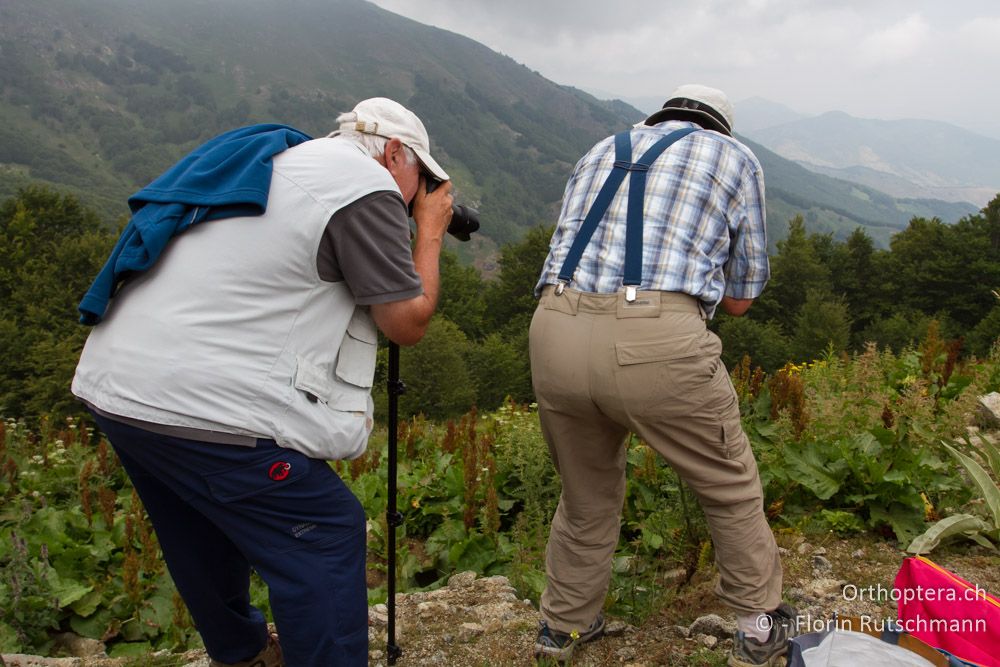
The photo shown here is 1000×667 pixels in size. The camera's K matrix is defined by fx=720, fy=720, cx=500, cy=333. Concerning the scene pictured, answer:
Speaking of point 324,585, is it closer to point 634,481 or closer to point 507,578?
point 507,578

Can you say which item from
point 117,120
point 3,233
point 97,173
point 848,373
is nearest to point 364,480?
point 848,373

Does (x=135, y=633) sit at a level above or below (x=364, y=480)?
below

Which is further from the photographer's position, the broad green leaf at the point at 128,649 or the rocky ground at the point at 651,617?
the broad green leaf at the point at 128,649

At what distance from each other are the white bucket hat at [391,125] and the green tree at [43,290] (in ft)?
116

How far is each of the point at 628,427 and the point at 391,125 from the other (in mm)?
1275

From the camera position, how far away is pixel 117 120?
196 meters

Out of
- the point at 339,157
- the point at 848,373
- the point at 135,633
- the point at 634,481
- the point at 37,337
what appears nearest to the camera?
the point at 339,157

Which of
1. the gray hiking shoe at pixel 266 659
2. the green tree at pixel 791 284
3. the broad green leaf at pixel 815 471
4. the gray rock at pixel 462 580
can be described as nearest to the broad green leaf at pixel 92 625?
the gray hiking shoe at pixel 266 659

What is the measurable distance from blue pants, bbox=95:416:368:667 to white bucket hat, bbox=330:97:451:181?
1009mm

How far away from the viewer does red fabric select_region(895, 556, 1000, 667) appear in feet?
6.20

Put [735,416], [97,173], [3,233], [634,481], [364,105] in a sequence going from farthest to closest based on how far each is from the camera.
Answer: [97,173] < [3,233] < [634,481] < [735,416] < [364,105]

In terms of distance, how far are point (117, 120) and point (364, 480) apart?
225593mm

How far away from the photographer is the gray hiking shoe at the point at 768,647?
8.67 ft

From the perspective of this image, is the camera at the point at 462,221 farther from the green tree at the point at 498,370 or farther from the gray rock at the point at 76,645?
the green tree at the point at 498,370
